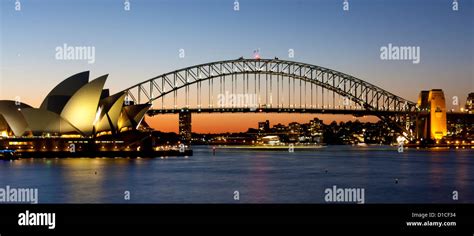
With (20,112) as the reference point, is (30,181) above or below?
below

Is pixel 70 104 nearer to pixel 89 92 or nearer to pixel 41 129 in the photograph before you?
pixel 89 92

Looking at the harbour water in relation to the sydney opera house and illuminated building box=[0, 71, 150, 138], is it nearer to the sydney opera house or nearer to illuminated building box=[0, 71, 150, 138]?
illuminated building box=[0, 71, 150, 138]

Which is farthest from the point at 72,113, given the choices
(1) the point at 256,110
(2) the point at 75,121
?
(1) the point at 256,110

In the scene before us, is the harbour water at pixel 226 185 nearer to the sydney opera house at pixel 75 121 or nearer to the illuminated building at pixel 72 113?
the illuminated building at pixel 72 113

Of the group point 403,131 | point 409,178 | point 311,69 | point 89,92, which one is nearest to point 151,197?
point 409,178

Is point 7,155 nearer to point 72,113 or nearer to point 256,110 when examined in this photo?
point 72,113

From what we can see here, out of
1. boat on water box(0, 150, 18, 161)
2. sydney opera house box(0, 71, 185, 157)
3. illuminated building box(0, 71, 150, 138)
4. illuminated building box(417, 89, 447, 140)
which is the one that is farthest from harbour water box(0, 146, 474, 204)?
illuminated building box(417, 89, 447, 140)

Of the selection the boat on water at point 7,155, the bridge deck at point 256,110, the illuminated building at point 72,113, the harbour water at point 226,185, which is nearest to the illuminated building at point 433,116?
the bridge deck at point 256,110

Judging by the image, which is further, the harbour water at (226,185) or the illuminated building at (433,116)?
the illuminated building at (433,116)
